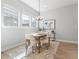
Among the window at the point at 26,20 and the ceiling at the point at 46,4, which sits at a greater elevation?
the ceiling at the point at 46,4

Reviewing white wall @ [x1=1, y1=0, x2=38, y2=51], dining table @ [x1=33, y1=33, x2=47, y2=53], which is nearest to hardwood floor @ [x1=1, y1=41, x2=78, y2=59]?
white wall @ [x1=1, y1=0, x2=38, y2=51]

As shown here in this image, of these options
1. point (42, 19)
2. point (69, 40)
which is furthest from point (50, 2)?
point (69, 40)

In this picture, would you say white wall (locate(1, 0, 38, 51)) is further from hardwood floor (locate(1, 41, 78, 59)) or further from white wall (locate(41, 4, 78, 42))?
white wall (locate(41, 4, 78, 42))

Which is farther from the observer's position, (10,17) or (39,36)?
(39,36)

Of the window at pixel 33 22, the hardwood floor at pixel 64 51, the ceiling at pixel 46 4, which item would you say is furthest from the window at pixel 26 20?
the hardwood floor at pixel 64 51

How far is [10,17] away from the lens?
6.36 feet

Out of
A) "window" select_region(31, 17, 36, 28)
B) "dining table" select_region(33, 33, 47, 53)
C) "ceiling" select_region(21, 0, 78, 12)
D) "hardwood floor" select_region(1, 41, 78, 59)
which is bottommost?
"hardwood floor" select_region(1, 41, 78, 59)

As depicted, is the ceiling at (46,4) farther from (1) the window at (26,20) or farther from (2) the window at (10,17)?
(2) the window at (10,17)

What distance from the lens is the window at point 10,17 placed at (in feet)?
6.11

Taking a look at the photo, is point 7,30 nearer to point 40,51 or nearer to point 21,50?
point 21,50

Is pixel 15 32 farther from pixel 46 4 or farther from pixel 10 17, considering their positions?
pixel 46 4

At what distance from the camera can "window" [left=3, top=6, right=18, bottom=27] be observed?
1862mm

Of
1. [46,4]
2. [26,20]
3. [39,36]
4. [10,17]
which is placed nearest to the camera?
[10,17]

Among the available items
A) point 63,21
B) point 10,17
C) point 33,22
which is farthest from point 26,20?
point 63,21
